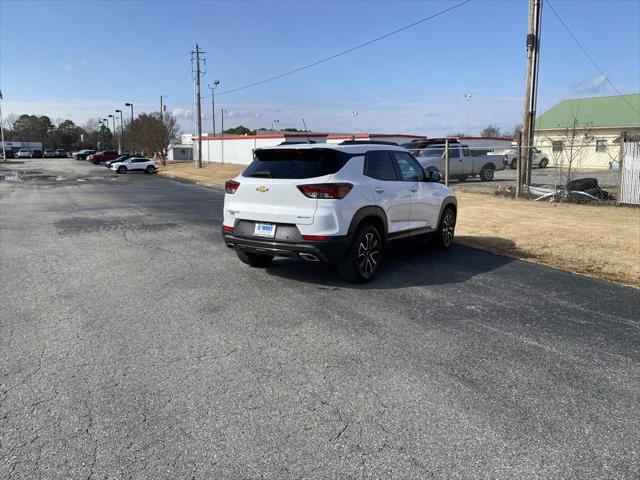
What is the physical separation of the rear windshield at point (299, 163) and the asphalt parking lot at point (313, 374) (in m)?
1.40

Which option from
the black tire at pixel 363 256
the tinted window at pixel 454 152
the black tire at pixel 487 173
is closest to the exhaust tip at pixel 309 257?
the black tire at pixel 363 256

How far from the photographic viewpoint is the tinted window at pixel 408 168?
7.46 meters

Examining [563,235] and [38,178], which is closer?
[563,235]

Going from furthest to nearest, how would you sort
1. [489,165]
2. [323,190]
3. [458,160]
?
1. [489,165]
2. [458,160]
3. [323,190]

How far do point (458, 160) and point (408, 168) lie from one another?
1704 cm

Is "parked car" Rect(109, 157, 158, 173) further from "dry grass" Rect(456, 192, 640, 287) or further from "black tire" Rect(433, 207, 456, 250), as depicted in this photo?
"black tire" Rect(433, 207, 456, 250)

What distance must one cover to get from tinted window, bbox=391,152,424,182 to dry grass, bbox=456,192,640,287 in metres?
2.37

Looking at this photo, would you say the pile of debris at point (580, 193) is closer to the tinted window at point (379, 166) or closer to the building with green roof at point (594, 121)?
the tinted window at point (379, 166)

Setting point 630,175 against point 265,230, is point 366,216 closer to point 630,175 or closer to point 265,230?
point 265,230

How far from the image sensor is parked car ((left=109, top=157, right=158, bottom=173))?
4644 cm

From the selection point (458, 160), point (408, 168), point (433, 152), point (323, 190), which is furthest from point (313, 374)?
point (458, 160)

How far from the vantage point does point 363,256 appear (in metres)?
6.52

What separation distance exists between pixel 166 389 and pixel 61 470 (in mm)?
985

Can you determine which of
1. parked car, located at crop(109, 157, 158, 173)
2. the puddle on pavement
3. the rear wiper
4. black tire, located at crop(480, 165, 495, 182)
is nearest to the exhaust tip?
the rear wiper
